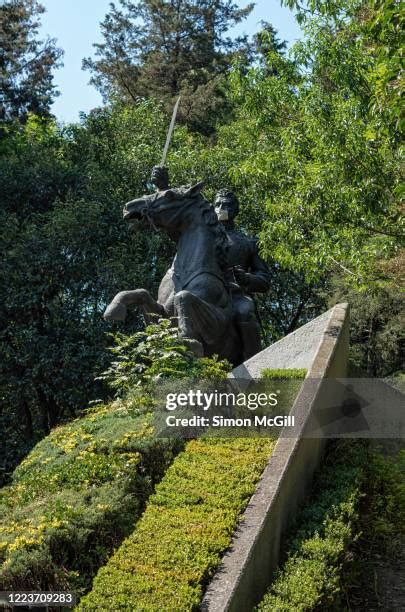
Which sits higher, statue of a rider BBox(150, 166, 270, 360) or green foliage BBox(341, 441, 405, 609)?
statue of a rider BBox(150, 166, 270, 360)

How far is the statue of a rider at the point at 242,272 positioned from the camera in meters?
10.5

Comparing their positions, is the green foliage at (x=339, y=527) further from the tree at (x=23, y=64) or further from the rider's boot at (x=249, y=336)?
the tree at (x=23, y=64)

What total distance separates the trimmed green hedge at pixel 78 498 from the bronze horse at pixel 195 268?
1453 millimetres

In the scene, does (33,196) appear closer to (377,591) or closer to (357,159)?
(357,159)

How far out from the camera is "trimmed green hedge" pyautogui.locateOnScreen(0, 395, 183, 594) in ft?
19.5

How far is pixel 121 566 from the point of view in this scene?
19.2 ft

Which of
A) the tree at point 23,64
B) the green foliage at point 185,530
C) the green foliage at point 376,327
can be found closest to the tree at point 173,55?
the tree at point 23,64

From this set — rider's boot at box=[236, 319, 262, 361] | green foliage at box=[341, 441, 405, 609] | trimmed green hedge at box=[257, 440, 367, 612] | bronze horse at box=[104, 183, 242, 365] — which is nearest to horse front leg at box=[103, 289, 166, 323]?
bronze horse at box=[104, 183, 242, 365]

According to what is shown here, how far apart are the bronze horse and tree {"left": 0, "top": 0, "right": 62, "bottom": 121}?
17.7 meters

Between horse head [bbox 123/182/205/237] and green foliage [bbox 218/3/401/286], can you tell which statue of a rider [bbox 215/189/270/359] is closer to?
horse head [bbox 123/182/205/237]

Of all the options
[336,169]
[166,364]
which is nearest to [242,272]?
[166,364]

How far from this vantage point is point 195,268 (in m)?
10.0

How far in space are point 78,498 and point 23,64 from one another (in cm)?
2399

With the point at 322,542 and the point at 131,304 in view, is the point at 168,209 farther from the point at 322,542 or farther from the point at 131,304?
the point at 322,542
